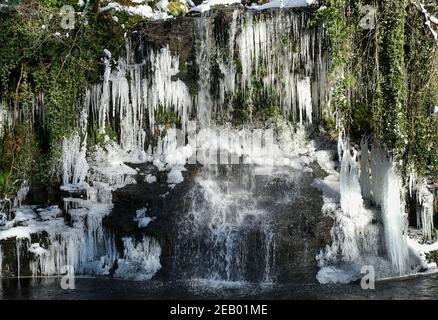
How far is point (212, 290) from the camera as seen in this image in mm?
8078

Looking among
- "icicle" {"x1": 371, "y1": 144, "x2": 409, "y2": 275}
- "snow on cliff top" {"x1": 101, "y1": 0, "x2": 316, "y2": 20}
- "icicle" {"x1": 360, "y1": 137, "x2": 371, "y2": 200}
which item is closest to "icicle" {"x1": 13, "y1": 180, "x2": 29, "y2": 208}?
"snow on cliff top" {"x1": 101, "y1": 0, "x2": 316, "y2": 20}

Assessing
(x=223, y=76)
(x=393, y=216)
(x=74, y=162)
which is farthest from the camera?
(x=223, y=76)

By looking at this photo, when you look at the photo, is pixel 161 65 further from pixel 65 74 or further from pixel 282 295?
pixel 282 295

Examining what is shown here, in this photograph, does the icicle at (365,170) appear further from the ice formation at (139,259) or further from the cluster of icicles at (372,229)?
the ice formation at (139,259)

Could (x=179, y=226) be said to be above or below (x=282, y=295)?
above

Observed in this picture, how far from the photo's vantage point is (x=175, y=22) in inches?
463

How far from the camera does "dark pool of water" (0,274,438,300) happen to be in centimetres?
776

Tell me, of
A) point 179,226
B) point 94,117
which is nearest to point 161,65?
point 94,117

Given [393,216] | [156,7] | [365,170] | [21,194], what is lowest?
[393,216]

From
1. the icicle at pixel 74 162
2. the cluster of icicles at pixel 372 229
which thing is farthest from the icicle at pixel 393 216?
the icicle at pixel 74 162

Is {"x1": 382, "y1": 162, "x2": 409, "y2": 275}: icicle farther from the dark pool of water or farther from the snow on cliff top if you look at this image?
the snow on cliff top

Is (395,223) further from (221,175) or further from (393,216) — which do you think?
(221,175)

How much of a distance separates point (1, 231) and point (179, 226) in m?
3.01

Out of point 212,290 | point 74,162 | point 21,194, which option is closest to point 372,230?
point 212,290
